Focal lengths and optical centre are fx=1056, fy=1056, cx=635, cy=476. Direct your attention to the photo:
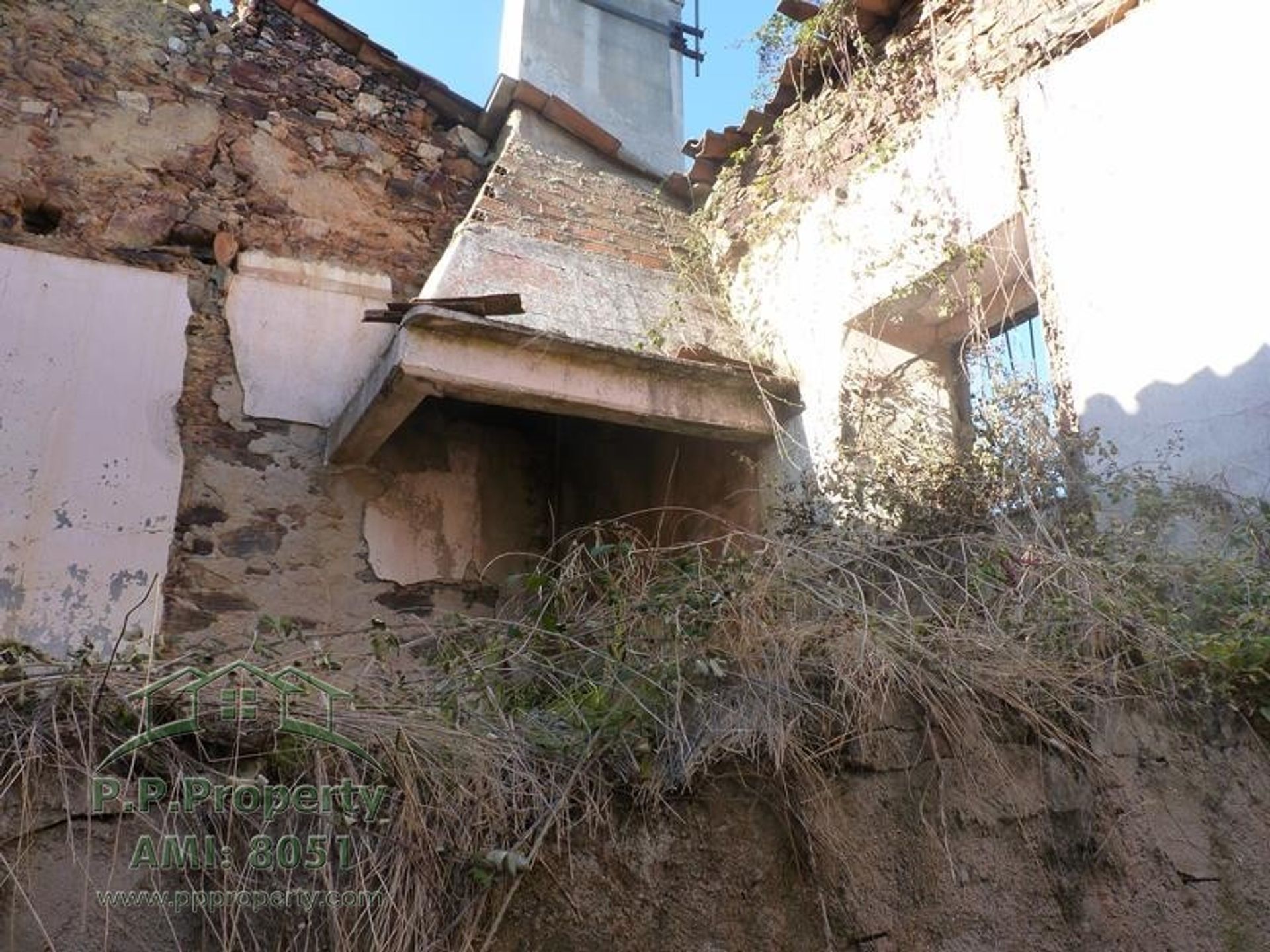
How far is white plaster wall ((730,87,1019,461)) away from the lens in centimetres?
505

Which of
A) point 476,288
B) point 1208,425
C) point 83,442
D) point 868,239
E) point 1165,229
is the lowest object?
point 1208,425

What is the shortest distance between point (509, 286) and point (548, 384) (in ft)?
2.92

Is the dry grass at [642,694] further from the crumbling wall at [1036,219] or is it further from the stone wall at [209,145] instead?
the stone wall at [209,145]

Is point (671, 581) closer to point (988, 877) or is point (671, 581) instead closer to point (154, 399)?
point (988, 877)

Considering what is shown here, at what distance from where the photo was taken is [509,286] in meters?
5.67

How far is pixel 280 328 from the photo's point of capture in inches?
236

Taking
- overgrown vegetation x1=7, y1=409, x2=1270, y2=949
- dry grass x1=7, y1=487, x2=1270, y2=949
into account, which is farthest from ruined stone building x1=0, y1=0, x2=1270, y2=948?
dry grass x1=7, y1=487, x2=1270, y2=949

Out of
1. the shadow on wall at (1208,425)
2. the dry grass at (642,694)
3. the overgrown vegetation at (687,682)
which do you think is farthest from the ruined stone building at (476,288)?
the dry grass at (642,694)

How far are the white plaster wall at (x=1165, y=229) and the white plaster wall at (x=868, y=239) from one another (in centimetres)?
29

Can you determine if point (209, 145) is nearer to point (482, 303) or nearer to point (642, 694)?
point (482, 303)

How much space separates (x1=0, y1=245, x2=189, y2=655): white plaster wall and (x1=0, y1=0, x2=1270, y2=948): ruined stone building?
0.05 ft

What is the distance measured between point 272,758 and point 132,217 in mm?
4908

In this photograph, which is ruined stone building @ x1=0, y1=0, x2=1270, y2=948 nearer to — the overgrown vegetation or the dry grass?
the overgrown vegetation

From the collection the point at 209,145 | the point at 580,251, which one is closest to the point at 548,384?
the point at 580,251
